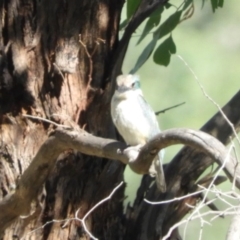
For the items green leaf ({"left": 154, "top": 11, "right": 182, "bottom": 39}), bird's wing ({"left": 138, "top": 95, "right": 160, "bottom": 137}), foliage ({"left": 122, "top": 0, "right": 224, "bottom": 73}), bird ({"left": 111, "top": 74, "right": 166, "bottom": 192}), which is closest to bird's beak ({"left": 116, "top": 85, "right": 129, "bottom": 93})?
bird ({"left": 111, "top": 74, "right": 166, "bottom": 192})

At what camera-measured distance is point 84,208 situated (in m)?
3.60

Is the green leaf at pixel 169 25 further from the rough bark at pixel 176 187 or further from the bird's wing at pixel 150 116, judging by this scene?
the rough bark at pixel 176 187

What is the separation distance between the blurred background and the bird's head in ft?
18.0

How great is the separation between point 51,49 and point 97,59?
21cm

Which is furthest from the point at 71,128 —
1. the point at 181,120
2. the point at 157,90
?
the point at 157,90

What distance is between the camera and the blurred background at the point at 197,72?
10095 mm

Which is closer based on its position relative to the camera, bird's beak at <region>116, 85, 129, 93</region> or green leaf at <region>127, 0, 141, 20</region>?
bird's beak at <region>116, 85, 129, 93</region>

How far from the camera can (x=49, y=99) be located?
141 inches

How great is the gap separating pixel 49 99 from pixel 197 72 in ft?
25.3

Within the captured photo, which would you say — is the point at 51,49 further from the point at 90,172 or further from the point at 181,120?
the point at 181,120

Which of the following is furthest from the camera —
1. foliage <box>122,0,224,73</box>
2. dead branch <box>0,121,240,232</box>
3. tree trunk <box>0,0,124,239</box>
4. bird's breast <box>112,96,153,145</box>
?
foliage <box>122,0,224,73</box>

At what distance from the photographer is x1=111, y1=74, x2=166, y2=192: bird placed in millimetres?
3646

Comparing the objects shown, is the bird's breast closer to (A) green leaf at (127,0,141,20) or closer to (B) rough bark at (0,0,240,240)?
(B) rough bark at (0,0,240,240)

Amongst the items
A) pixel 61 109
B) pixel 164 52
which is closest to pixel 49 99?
pixel 61 109
